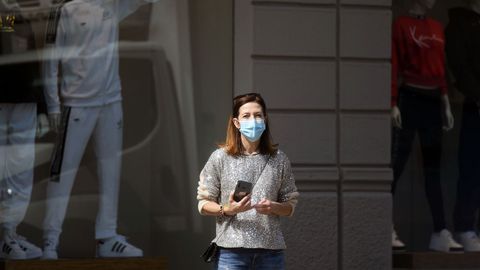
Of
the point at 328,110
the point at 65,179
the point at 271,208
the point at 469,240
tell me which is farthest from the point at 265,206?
the point at 469,240

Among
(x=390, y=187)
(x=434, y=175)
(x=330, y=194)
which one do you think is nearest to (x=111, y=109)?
(x=330, y=194)

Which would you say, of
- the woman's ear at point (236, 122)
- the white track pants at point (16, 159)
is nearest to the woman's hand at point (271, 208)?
the woman's ear at point (236, 122)

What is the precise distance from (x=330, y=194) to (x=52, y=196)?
2469 millimetres

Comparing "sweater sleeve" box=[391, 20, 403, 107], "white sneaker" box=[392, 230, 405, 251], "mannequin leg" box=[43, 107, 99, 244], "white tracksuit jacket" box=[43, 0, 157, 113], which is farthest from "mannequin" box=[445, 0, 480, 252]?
"mannequin leg" box=[43, 107, 99, 244]

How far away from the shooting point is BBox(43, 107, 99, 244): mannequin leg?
28.2 ft

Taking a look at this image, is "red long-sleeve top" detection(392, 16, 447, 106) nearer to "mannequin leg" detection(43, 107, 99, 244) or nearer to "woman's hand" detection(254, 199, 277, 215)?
"mannequin leg" detection(43, 107, 99, 244)

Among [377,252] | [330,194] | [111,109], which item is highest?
[111,109]

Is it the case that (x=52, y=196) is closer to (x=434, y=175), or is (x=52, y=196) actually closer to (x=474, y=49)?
(x=434, y=175)

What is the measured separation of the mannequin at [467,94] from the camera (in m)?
9.84

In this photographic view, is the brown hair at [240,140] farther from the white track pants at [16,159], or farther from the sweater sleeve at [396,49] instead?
the sweater sleeve at [396,49]

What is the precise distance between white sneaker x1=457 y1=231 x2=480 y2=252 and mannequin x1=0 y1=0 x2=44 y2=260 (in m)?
4.16

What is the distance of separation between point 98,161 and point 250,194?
329 centimetres

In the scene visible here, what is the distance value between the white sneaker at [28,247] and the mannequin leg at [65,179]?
13 centimetres

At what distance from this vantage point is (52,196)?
8602 mm
